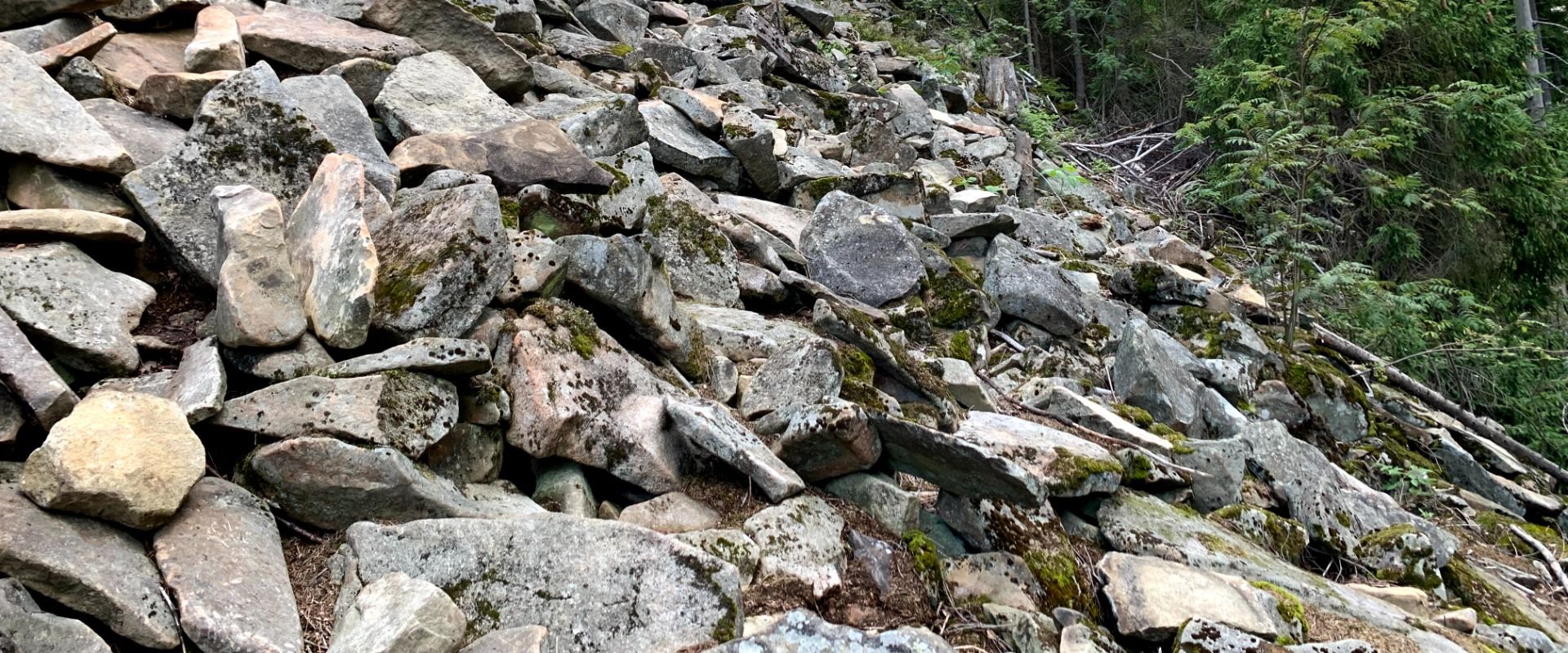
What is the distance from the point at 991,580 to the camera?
3.55 meters

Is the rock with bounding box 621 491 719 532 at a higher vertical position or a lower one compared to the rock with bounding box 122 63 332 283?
lower

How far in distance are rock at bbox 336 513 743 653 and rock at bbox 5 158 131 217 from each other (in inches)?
82.1

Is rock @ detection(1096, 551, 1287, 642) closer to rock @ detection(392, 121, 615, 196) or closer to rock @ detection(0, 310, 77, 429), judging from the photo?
rock @ detection(392, 121, 615, 196)

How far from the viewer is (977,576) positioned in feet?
11.8

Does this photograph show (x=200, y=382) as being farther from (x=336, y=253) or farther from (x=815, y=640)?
(x=815, y=640)

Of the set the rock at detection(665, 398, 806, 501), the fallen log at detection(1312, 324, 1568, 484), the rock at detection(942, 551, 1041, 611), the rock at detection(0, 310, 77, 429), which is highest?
the rock at detection(0, 310, 77, 429)

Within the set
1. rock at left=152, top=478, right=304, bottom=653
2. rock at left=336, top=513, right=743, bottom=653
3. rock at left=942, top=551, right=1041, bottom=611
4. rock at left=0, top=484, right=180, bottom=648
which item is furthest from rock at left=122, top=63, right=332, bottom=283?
rock at left=942, top=551, right=1041, bottom=611

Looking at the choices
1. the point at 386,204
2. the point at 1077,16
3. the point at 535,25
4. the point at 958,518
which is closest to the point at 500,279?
the point at 386,204

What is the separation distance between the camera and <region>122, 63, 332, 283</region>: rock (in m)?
3.76

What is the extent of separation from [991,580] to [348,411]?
2384mm

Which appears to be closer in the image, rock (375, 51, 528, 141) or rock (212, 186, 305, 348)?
rock (212, 186, 305, 348)

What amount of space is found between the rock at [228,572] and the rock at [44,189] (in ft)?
5.46

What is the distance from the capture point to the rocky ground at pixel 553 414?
2.68 m

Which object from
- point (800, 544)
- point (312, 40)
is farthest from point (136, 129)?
point (800, 544)
